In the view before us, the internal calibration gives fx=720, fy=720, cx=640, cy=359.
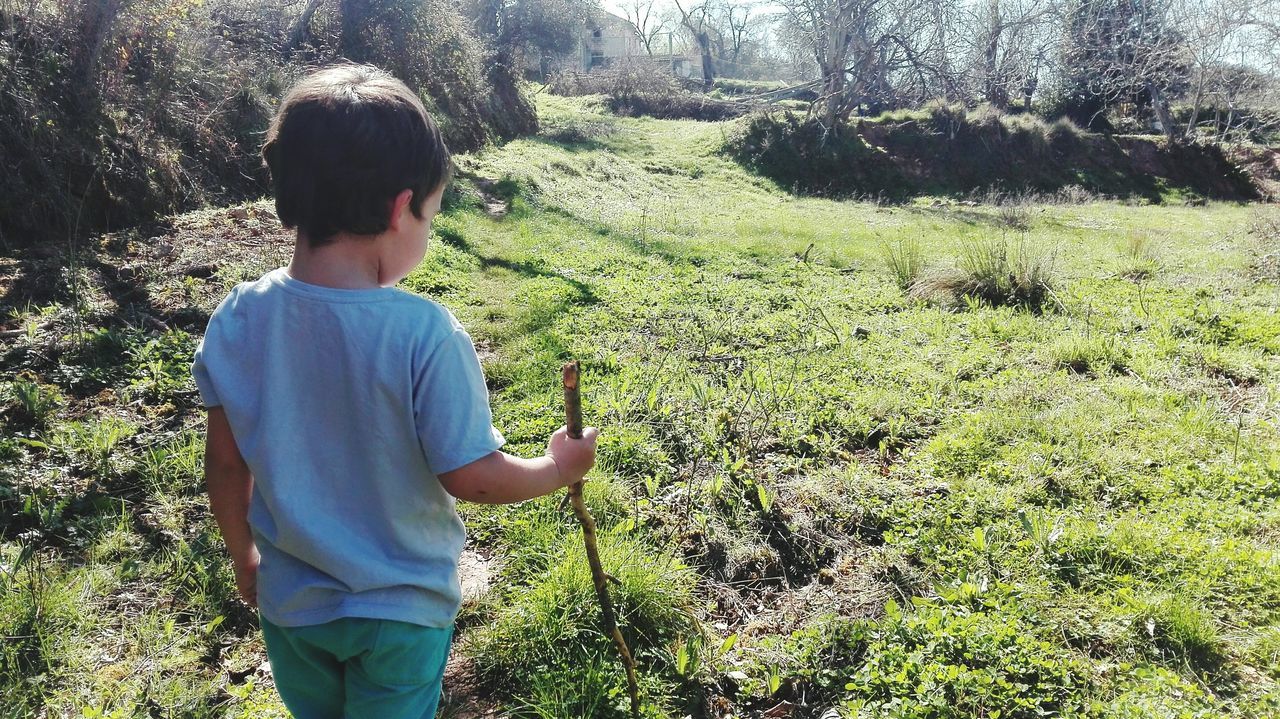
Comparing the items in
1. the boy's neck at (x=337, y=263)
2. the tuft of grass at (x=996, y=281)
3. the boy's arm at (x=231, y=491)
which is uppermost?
the boy's neck at (x=337, y=263)

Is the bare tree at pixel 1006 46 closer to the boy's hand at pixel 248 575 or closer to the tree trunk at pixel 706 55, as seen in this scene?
the tree trunk at pixel 706 55

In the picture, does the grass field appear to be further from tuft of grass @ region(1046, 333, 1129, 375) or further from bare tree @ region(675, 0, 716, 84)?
bare tree @ region(675, 0, 716, 84)

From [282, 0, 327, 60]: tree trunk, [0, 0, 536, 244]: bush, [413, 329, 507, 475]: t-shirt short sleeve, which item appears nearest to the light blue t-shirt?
[413, 329, 507, 475]: t-shirt short sleeve

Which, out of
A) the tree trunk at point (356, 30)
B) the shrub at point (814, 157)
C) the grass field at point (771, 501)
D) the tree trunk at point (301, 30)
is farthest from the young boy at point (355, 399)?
the shrub at point (814, 157)

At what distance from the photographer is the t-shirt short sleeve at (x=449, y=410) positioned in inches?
50.5

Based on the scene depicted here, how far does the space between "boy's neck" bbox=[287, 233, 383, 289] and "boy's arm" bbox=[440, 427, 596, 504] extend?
40 centimetres

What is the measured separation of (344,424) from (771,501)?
252 cm

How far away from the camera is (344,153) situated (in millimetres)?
1283

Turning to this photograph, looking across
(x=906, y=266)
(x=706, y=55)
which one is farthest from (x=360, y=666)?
(x=706, y=55)

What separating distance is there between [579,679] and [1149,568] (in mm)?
2330

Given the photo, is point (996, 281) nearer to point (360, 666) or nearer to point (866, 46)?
point (360, 666)

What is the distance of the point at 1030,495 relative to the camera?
351 cm

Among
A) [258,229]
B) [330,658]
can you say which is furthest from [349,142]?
[258,229]

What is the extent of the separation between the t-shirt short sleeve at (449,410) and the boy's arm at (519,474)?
0.03 m
